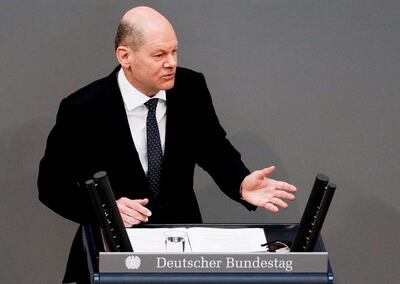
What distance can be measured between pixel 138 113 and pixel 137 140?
90 mm

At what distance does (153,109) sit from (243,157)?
952 mm

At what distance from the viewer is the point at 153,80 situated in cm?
345

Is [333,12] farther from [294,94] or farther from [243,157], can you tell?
[243,157]

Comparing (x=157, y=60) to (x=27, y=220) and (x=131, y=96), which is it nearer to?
(x=131, y=96)

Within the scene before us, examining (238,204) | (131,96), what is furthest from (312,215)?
(238,204)

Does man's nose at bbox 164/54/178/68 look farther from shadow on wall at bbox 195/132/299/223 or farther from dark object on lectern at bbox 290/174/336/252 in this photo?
shadow on wall at bbox 195/132/299/223

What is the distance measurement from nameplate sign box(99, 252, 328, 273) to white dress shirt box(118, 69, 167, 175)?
0.83 metres

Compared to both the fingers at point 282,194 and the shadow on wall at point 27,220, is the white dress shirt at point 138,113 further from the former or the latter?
the shadow on wall at point 27,220

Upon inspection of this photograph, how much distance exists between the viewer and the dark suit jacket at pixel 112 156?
3.52 m

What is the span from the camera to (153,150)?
11.7ft

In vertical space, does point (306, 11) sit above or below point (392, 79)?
above

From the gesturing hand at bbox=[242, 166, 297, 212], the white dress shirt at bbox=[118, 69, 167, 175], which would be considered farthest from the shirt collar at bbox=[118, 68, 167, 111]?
the gesturing hand at bbox=[242, 166, 297, 212]

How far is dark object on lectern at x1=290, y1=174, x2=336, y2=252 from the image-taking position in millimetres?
2816

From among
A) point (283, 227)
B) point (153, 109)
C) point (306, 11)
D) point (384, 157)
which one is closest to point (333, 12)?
point (306, 11)
